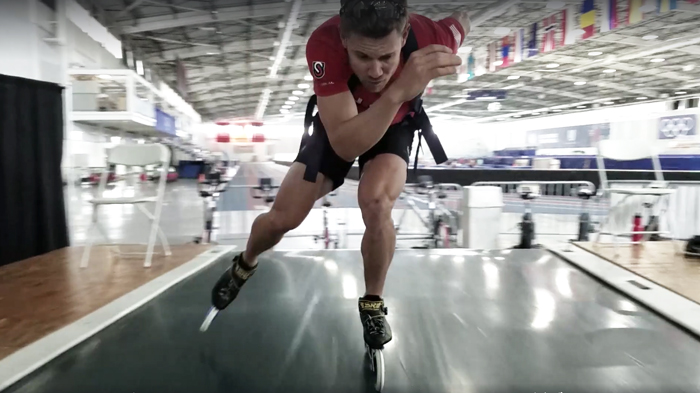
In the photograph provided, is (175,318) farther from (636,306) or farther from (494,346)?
(636,306)

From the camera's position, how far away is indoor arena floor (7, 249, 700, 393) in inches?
50.1

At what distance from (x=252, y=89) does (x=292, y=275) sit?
59.0 feet

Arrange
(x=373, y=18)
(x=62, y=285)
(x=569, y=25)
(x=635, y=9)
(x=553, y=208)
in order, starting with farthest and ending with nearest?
(x=553, y=208) → (x=569, y=25) → (x=635, y=9) → (x=62, y=285) → (x=373, y=18)

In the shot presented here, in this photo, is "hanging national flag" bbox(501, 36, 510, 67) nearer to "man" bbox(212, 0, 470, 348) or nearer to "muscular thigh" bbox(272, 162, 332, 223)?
"man" bbox(212, 0, 470, 348)

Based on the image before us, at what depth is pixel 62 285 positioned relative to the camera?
7.92ft

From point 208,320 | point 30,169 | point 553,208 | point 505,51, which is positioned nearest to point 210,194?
point 30,169

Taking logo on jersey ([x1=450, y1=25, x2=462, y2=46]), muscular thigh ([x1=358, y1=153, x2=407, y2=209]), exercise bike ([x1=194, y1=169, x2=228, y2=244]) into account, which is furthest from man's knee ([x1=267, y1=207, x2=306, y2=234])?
exercise bike ([x1=194, y1=169, x2=228, y2=244])

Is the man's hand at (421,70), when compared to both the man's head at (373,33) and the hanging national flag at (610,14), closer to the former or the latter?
the man's head at (373,33)

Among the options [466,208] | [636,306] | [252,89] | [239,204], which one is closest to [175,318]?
[636,306]

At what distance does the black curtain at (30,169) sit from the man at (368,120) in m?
2.36

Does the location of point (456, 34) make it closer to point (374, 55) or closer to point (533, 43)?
point (374, 55)

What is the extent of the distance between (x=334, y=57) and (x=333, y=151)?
0.39 meters

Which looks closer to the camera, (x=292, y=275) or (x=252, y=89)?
(x=292, y=275)

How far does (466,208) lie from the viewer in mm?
4973
